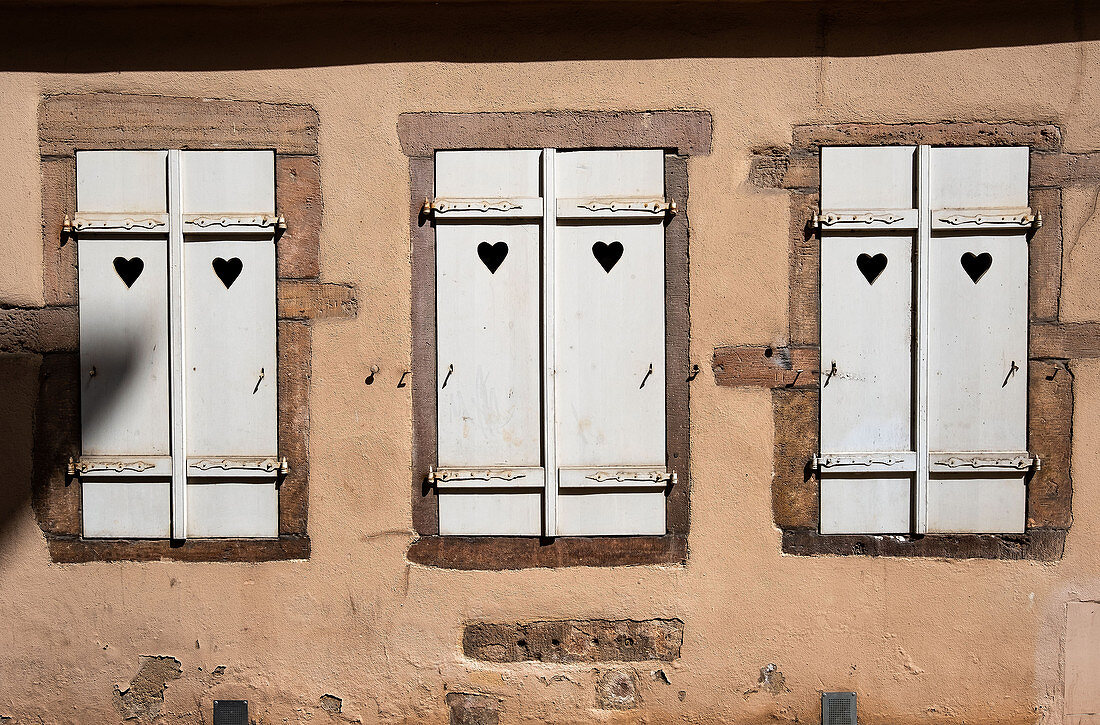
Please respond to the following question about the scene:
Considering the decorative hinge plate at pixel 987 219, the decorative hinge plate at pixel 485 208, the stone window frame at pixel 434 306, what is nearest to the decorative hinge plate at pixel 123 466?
the stone window frame at pixel 434 306

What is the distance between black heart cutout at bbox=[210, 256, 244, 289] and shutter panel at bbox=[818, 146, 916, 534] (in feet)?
8.99

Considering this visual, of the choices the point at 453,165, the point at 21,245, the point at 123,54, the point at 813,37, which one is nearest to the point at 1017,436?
the point at 813,37

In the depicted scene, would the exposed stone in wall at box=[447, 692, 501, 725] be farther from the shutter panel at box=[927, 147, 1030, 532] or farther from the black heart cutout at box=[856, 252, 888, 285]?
the black heart cutout at box=[856, 252, 888, 285]

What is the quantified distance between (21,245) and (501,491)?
8.29ft

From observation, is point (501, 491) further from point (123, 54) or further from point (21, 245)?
point (123, 54)

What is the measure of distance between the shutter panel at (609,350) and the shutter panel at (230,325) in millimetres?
1367

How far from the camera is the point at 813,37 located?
271 cm

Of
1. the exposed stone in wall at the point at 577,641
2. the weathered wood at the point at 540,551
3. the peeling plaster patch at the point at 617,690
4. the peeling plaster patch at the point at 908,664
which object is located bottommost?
the peeling plaster patch at the point at 617,690

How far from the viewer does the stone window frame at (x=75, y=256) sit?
2.71m

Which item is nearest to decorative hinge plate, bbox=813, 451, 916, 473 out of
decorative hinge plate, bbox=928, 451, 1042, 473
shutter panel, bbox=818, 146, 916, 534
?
shutter panel, bbox=818, 146, 916, 534

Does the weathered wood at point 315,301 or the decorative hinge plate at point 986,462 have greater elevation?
the weathered wood at point 315,301

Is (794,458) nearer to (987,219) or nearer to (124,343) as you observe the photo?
(987,219)

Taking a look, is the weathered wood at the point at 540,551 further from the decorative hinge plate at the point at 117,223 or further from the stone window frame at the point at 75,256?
the decorative hinge plate at the point at 117,223

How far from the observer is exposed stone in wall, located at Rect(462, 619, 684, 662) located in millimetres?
2770
